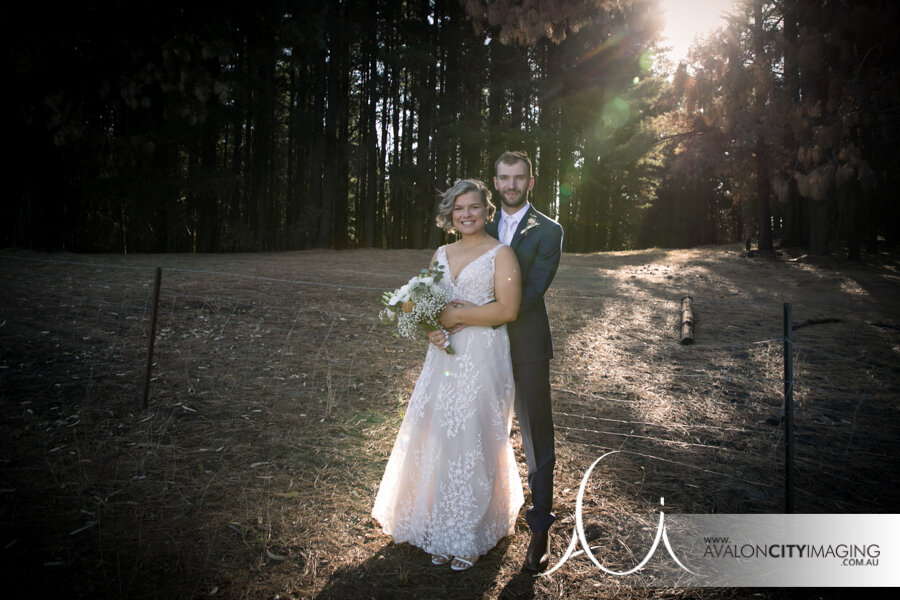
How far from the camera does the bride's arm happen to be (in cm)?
272

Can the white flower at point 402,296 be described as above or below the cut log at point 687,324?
above

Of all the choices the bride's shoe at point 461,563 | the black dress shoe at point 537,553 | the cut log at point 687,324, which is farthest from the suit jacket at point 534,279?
the cut log at point 687,324

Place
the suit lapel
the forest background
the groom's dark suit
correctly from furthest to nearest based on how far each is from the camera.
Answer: the forest background < the suit lapel < the groom's dark suit

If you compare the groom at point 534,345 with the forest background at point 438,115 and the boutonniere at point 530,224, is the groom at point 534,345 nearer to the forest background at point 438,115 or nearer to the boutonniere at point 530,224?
the boutonniere at point 530,224

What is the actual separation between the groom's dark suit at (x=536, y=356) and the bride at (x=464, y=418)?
0.38 feet

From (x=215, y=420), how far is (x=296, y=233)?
21548 millimetres

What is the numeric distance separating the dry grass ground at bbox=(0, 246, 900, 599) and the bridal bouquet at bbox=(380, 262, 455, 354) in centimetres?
134

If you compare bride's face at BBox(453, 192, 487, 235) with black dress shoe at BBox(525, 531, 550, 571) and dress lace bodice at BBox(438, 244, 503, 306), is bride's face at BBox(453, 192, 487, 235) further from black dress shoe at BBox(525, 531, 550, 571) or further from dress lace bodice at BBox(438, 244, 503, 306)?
black dress shoe at BBox(525, 531, 550, 571)

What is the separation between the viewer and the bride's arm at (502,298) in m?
2.72

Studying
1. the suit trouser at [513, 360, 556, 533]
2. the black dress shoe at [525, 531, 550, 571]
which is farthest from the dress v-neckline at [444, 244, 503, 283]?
the black dress shoe at [525, 531, 550, 571]

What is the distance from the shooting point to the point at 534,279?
2.82m

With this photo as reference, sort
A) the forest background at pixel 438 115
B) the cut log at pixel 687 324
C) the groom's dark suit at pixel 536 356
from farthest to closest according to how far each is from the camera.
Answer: the forest background at pixel 438 115
the cut log at pixel 687 324
the groom's dark suit at pixel 536 356

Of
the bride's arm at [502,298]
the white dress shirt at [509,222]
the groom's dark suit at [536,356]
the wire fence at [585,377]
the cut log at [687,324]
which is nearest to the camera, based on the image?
the bride's arm at [502,298]

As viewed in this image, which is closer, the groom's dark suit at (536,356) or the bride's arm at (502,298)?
the bride's arm at (502,298)
